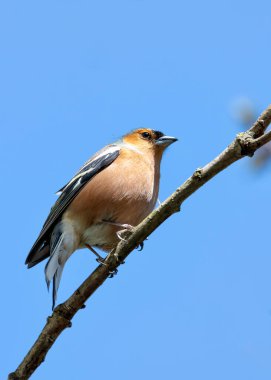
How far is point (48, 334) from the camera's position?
4.20m

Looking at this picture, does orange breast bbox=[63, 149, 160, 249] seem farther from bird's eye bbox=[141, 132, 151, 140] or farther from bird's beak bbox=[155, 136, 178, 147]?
bird's eye bbox=[141, 132, 151, 140]

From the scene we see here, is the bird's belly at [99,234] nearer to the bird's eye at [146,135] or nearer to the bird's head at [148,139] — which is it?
the bird's head at [148,139]

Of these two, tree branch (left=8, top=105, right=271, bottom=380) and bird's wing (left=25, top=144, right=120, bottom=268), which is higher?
bird's wing (left=25, top=144, right=120, bottom=268)

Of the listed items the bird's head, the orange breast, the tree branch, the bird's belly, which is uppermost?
the bird's head

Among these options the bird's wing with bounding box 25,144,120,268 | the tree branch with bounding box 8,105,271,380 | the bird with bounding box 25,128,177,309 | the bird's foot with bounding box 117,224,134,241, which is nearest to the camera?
the tree branch with bounding box 8,105,271,380

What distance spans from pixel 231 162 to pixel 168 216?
66 cm

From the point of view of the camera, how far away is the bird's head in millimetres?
7312

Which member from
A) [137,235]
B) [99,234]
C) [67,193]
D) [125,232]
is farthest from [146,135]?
[137,235]

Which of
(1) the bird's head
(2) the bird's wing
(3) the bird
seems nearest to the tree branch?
(3) the bird

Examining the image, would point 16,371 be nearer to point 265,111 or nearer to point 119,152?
point 265,111

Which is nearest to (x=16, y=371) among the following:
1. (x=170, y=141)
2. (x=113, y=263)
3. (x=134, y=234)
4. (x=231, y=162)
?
(x=113, y=263)

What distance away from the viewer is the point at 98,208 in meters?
6.18

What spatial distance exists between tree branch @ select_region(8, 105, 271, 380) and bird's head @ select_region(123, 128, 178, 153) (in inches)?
128

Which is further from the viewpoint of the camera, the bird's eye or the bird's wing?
the bird's eye
